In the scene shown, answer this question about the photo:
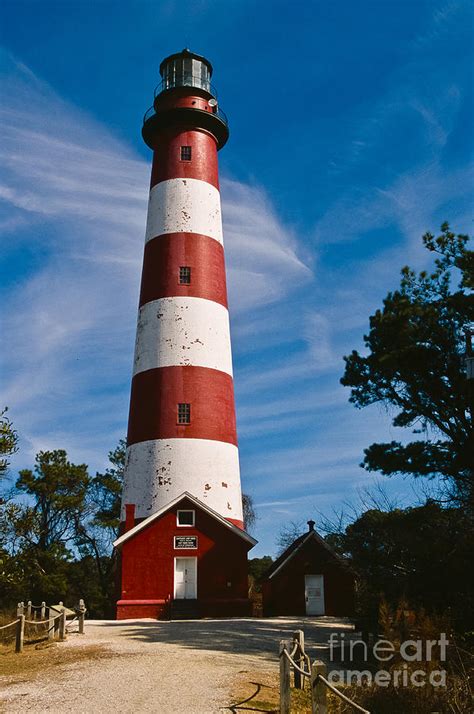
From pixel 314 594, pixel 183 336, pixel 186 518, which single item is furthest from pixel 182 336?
pixel 314 594

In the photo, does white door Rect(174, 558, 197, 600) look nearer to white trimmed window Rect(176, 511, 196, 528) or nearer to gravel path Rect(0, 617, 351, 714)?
white trimmed window Rect(176, 511, 196, 528)

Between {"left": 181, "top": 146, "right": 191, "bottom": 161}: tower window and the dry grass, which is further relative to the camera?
{"left": 181, "top": 146, "right": 191, "bottom": 161}: tower window

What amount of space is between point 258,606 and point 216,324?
11.5 m

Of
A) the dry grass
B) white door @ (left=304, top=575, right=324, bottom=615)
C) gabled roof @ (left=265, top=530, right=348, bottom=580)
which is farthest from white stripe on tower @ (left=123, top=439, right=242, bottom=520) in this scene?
the dry grass

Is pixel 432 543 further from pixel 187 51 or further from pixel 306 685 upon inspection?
pixel 187 51

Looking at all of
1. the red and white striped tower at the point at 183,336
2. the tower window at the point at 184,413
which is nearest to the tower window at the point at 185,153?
the red and white striped tower at the point at 183,336

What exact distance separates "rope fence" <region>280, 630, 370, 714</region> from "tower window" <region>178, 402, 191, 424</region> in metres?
13.2

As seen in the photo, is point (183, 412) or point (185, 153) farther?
point (185, 153)

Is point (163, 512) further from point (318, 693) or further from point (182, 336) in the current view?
point (318, 693)

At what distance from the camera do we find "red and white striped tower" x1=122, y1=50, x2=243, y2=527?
78.8 feet

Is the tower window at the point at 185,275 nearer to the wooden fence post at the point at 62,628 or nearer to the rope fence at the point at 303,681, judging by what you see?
the wooden fence post at the point at 62,628

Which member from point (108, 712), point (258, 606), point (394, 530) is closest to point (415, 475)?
point (394, 530)

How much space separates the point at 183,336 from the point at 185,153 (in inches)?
310

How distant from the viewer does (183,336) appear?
25.0m
